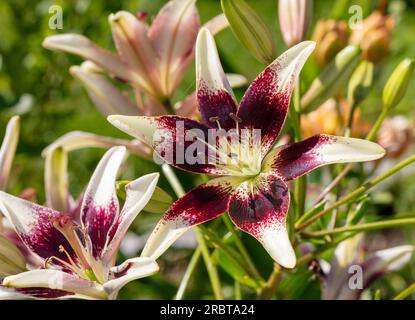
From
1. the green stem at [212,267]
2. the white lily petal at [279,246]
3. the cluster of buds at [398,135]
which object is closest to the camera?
the white lily petal at [279,246]

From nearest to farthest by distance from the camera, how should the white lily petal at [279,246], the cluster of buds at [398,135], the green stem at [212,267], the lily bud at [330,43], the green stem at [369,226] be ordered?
the white lily petal at [279,246] < the green stem at [369,226] < the green stem at [212,267] < the lily bud at [330,43] < the cluster of buds at [398,135]

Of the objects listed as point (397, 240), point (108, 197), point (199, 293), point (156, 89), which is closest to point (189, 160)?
point (108, 197)

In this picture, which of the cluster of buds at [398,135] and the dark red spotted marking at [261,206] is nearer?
the dark red spotted marking at [261,206]

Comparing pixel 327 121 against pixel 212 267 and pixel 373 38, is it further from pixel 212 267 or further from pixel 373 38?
pixel 212 267

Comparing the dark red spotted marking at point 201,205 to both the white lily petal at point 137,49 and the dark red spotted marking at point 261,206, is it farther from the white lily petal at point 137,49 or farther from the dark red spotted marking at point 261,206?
the white lily petal at point 137,49

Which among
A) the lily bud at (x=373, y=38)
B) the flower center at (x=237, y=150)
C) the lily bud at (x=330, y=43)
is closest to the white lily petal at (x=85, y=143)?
the flower center at (x=237, y=150)

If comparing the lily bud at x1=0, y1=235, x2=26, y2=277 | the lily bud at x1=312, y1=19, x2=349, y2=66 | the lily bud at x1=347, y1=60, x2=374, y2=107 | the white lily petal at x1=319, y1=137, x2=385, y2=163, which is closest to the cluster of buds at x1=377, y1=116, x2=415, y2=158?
the lily bud at x1=312, y1=19, x2=349, y2=66

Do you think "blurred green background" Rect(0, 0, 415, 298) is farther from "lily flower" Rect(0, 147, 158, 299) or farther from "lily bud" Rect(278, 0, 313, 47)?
"lily flower" Rect(0, 147, 158, 299)

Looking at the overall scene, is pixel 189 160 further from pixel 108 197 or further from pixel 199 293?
pixel 199 293

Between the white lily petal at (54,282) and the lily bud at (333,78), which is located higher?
the lily bud at (333,78)
